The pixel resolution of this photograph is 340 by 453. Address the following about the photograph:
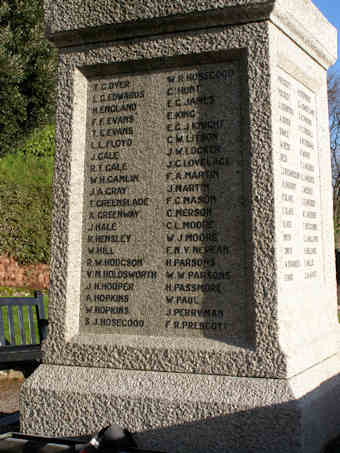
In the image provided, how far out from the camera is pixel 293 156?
3.29m

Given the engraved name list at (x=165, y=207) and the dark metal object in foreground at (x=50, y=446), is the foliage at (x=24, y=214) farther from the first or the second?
the dark metal object in foreground at (x=50, y=446)

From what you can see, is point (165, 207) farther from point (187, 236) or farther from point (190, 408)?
point (190, 408)

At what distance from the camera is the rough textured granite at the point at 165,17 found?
9.86 feet

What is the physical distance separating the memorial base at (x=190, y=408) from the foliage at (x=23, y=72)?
980cm

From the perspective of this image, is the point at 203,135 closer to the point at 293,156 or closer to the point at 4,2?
the point at 293,156

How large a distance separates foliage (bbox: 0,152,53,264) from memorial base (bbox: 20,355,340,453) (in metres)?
9.03

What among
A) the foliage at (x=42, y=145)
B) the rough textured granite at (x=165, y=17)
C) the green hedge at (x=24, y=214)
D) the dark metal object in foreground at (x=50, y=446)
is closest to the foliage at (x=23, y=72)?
the green hedge at (x=24, y=214)

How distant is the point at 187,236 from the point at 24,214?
946 centimetres

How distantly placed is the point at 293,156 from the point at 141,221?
3.59 ft

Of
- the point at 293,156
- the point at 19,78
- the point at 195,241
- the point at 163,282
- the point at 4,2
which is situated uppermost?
the point at 4,2

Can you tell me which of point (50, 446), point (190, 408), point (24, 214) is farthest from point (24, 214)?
point (190, 408)

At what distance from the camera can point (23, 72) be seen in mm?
11875

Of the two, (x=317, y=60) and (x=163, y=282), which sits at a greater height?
(x=317, y=60)

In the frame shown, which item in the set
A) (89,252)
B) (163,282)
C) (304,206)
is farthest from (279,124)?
(89,252)
